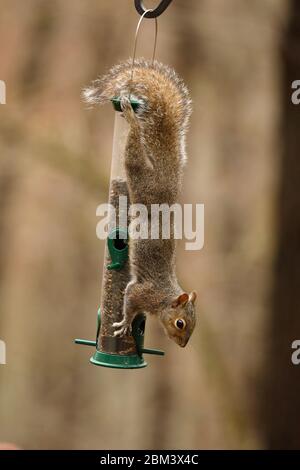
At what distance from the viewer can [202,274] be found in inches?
219

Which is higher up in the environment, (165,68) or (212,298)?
(165,68)

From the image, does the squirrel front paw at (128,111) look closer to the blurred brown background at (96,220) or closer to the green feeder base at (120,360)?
the green feeder base at (120,360)

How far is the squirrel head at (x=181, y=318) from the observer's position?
2.88 metres

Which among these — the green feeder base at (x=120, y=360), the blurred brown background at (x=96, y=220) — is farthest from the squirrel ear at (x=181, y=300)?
the blurred brown background at (x=96, y=220)

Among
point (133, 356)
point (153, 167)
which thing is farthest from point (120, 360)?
point (153, 167)

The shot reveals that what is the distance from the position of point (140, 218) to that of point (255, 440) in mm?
2732

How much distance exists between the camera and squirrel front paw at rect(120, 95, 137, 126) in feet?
9.51

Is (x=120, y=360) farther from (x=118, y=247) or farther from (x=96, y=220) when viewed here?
(x=96, y=220)

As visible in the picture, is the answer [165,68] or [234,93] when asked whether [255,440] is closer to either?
[234,93]

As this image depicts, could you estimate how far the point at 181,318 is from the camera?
288cm

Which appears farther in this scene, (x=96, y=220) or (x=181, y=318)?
(x=96, y=220)

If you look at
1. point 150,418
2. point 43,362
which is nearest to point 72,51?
point 43,362

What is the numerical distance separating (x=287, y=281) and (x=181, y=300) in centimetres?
159

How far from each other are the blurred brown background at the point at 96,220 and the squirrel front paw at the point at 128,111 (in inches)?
85.2
